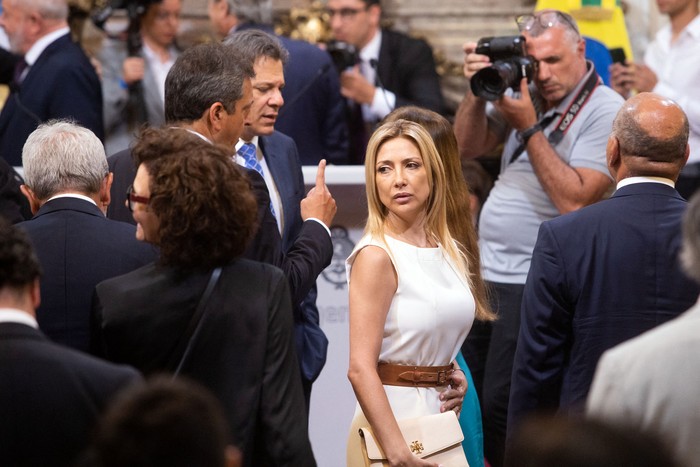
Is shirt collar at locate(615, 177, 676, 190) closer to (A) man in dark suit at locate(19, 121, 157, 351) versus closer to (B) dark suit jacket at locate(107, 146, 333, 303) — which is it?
(B) dark suit jacket at locate(107, 146, 333, 303)

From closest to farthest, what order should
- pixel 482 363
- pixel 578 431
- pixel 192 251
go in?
pixel 578 431 < pixel 192 251 < pixel 482 363

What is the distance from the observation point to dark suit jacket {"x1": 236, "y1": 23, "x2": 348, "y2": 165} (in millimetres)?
5738

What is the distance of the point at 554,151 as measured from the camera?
475 cm

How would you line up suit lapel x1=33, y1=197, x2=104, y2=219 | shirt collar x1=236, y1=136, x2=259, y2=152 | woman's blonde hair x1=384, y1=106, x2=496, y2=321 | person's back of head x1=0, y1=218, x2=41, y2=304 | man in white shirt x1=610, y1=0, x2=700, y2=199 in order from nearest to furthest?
1. person's back of head x1=0, y1=218, x2=41, y2=304
2. suit lapel x1=33, y1=197, x2=104, y2=219
3. woman's blonde hair x1=384, y1=106, x2=496, y2=321
4. shirt collar x1=236, y1=136, x2=259, y2=152
5. man in white shirt x1=610, y1=0, x2=700, y2=199

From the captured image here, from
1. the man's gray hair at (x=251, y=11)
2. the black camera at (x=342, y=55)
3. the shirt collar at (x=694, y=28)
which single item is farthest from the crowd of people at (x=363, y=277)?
the man's gray hair at (x=251, y=11)

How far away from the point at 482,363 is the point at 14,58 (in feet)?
9.74

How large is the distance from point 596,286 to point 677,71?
272 centimetres

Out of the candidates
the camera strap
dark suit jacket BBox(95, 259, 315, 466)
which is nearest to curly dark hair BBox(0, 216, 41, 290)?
dark suit jacket BBox(95, 259, 315, 466)

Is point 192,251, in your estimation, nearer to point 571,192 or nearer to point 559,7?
point 571,192

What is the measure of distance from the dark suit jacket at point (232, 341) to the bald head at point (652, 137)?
4.19 feet

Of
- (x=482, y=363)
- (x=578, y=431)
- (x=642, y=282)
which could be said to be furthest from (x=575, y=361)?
Answer: (x=578, y=431)

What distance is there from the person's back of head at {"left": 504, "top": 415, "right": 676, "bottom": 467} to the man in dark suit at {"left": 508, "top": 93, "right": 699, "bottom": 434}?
173 cm

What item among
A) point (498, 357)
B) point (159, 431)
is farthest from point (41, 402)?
point (498, 357)

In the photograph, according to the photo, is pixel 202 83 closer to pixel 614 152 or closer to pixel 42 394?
pixel 614 152
